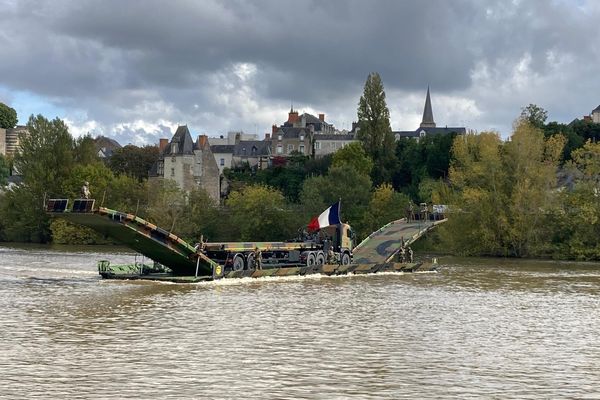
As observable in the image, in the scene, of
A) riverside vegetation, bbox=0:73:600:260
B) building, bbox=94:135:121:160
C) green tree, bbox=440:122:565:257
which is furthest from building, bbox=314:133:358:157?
green tree, bbox=440:122:565:257

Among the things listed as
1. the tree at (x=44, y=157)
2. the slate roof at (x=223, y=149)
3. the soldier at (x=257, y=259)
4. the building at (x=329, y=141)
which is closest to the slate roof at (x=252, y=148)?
the slate roof at (x=223, y=149)

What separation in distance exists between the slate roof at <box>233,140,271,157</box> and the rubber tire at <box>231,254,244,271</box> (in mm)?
110236

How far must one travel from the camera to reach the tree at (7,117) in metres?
187

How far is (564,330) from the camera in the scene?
25641mm

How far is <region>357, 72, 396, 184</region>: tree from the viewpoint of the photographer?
110875mm

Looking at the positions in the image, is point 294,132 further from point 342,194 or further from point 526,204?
point 526,204

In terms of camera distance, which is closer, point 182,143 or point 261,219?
point 261,219

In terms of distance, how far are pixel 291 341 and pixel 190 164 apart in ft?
291

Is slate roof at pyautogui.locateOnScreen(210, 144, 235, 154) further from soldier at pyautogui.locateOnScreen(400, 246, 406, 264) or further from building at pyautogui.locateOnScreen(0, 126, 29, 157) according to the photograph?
soldier at pyautogui.locateOnScreen(400, 246, 406, 264)

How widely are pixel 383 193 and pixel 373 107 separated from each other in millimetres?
26840

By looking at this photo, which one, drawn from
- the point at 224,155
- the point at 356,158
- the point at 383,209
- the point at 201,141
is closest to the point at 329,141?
the point at 224,155

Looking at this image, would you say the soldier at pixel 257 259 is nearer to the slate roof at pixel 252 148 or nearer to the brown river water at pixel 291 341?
the brown river water at pixel 291 341

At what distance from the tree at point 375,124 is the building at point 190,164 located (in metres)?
19.4

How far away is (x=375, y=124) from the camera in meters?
112
